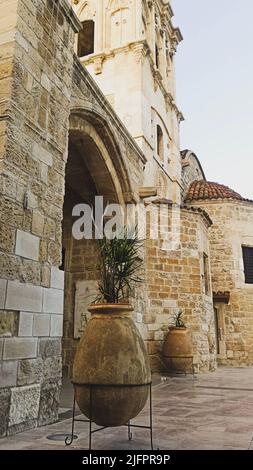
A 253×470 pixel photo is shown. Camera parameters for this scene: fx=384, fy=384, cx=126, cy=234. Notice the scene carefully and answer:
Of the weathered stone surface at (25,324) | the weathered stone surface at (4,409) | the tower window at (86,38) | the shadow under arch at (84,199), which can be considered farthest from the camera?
the tower window at (86,38)

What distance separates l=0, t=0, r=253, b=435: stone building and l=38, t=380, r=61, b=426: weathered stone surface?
0.02 m

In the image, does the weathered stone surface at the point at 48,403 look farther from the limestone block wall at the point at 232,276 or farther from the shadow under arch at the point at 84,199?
the limestone block wall at the point at 232,276

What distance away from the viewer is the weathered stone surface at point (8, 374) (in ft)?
9.27

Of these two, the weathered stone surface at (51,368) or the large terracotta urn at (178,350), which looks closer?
the weathered stone surface at (51,368)

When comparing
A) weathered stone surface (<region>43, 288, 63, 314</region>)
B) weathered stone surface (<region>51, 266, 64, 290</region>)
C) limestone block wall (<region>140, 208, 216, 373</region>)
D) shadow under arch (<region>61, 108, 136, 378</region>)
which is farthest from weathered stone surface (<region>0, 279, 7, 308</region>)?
limestone block wall (<region>140, 208, 216, 373</region>)

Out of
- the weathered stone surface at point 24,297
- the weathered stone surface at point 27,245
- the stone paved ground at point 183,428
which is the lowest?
the stone paved ground at point 183,428

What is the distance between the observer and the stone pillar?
299 centimetres

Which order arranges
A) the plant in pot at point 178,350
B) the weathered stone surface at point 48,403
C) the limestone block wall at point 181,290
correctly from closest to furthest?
the weathered stone surface at point 48,403, the plant in pot at point 178,350, the limestone block wall at point 181,290

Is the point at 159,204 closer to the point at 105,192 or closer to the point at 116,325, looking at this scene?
the point at 105,192

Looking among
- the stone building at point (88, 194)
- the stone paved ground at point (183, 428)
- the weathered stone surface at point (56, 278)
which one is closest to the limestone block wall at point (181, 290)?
the stone building at point (88, 194)

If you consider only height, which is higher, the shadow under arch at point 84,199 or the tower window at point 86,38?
the tower window at point 86,38

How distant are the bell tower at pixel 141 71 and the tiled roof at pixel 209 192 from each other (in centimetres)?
87
